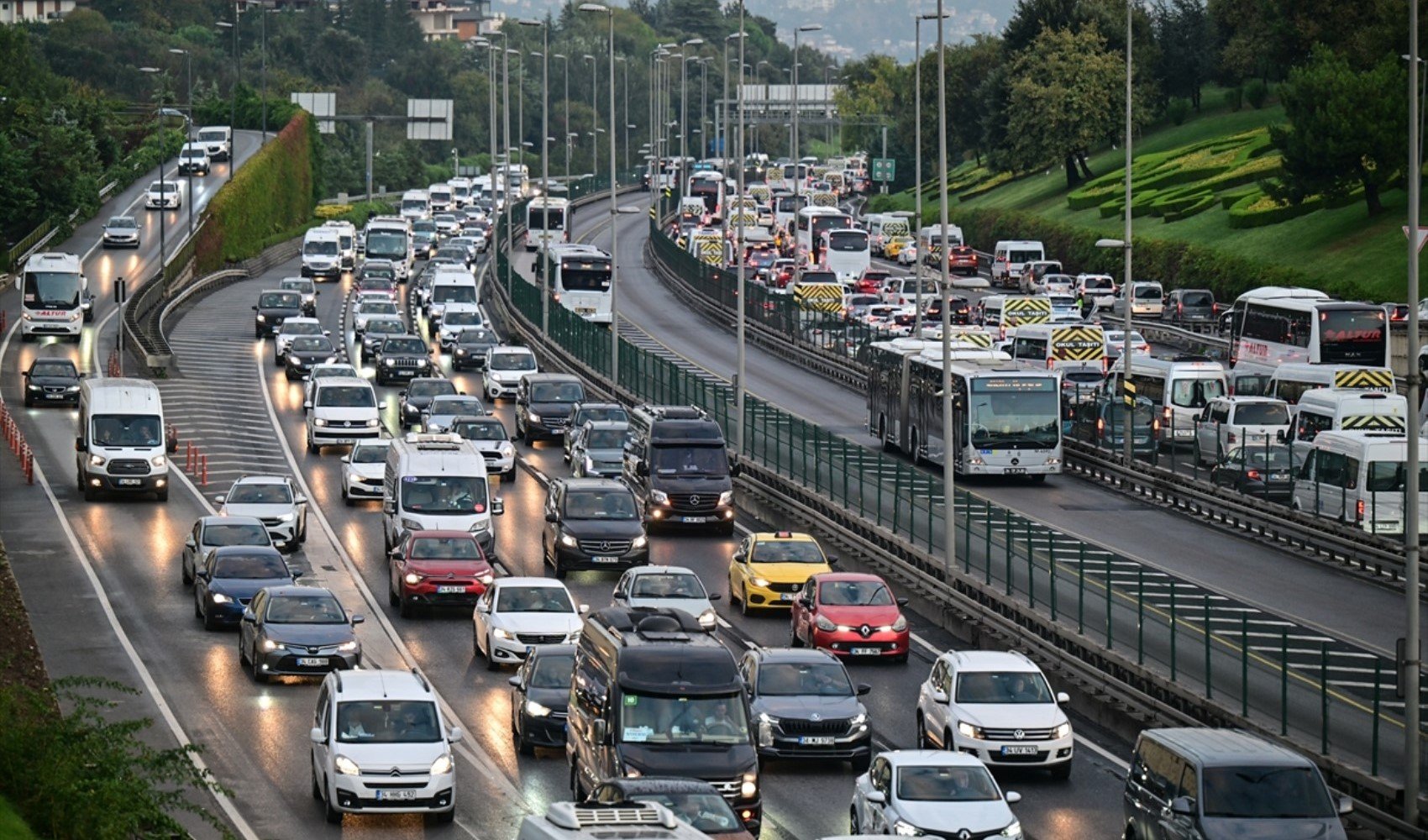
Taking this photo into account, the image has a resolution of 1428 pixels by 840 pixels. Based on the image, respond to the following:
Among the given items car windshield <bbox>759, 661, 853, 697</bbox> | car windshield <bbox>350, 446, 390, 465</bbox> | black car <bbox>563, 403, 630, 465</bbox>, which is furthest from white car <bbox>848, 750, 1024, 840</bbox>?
black car <bbox>563, 403, 630, 465</bbox>

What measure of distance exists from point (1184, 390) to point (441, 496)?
897 inches

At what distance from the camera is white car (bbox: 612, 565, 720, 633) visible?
37.2m

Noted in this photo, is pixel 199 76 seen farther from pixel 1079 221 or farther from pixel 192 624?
pixel 192 624

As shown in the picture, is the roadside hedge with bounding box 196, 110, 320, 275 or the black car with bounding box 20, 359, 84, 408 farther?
the roadside hedge with bounding box 196, 110, 320, 275

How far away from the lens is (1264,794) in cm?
2386

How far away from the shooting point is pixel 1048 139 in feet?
436

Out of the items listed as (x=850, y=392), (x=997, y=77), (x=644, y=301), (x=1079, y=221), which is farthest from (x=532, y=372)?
(x=997, y=77)

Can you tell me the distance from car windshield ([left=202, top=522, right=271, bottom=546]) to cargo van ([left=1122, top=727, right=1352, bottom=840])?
21.1 meters

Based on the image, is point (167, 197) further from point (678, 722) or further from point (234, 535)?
point (678, 722)

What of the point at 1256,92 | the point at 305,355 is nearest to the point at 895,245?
the point at 1256,92

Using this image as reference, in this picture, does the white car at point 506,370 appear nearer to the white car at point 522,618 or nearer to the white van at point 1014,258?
the white car at point 522,618

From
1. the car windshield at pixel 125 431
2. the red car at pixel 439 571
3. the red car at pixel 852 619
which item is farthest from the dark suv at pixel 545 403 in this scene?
the red car at pixel 852 619

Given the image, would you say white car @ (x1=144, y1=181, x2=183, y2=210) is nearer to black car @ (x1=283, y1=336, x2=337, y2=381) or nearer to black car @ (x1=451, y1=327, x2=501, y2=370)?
black car @ (x1=451, y1=327, x2=501, y2=370)

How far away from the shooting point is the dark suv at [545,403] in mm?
61812
